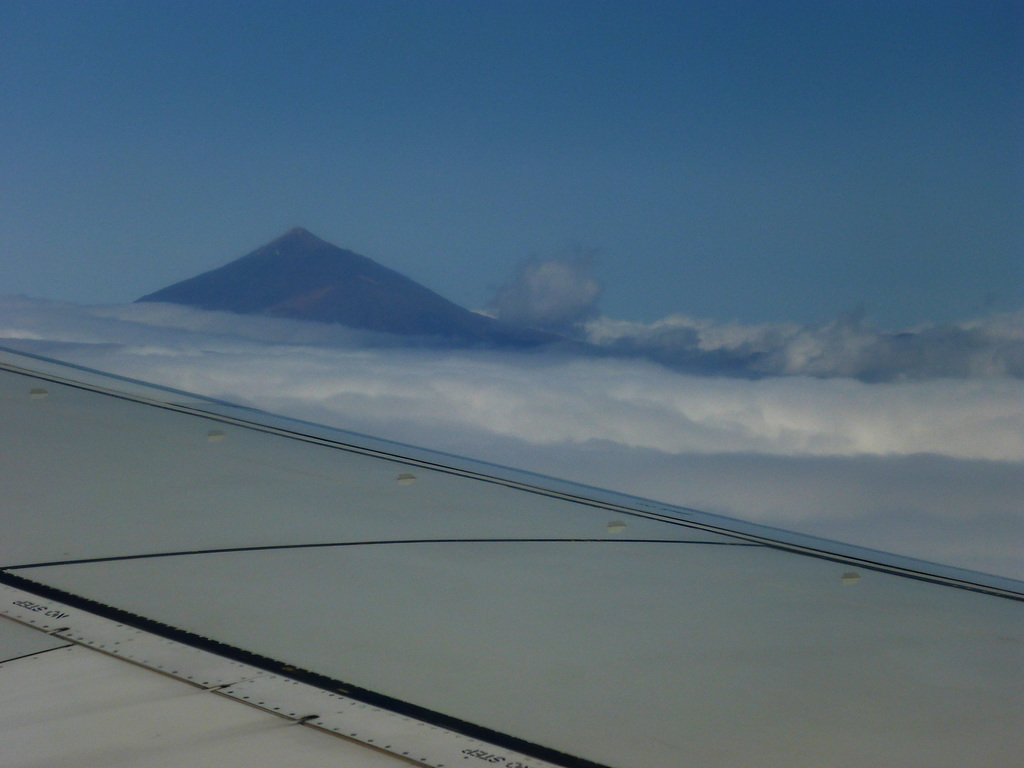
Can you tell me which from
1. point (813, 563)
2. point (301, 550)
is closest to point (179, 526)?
point (301, 550)

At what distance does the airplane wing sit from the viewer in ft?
7.54

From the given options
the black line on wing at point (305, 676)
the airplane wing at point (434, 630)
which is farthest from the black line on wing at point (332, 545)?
the black line on wing at point (305, 676)

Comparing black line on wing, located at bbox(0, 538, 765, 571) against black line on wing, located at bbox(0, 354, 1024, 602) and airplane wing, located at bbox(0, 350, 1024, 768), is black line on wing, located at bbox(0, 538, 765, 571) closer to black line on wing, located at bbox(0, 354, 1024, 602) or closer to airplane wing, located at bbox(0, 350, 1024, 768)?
airplane wing, located at bbox(0, 350, 1024, 768)

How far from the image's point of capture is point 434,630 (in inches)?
123

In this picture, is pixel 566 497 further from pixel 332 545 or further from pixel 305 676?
pixel 305 676

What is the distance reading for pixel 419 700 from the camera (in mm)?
2514

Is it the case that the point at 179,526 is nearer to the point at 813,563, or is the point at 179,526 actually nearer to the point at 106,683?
the point at 106,683

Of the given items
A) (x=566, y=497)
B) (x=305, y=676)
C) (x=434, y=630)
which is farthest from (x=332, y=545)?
(x=566, y=497)

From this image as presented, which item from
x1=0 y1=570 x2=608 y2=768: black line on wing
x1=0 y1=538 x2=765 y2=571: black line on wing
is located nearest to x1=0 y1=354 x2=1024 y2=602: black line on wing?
x1=0 y1=538 x2=765 y2=571: black line on wing

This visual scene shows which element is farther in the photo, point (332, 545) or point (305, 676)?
point (332, 545)

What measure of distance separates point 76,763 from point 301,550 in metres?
1.95

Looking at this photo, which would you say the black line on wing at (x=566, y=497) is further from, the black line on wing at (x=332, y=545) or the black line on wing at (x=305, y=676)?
the black line on wing at (x=305, y=676)

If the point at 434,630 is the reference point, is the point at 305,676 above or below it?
below

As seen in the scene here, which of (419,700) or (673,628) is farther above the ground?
(673,628)
